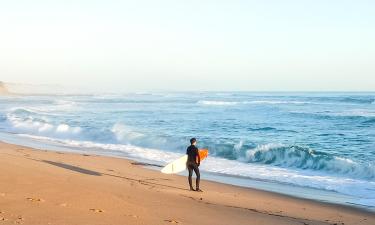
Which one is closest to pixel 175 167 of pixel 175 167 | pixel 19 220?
pixel 175 167

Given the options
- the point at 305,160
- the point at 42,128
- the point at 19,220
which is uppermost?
the point at 19,220

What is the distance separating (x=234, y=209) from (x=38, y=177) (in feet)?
12.2

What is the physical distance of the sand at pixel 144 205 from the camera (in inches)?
263

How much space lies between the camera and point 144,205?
7.95 meters

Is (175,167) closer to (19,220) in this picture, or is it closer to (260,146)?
(260,146)

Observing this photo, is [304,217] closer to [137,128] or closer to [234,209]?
[234,209]

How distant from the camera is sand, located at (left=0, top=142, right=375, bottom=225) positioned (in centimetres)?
667

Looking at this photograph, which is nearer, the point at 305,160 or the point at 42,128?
the point at 305,160

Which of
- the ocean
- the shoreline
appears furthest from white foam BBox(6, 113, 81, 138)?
the shoreline

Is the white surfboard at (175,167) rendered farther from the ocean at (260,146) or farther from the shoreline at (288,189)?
the ocean at (260,146)

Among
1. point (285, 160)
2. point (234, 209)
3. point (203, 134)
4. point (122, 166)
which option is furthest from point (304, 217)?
point (203, 134)

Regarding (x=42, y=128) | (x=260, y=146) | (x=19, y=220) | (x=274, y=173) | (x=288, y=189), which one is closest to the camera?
(x=19, y=220)

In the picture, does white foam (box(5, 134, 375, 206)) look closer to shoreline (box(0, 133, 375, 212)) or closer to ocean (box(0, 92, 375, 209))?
ocean (box(0, 92, 375, 209))

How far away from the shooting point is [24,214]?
20.9 ft
